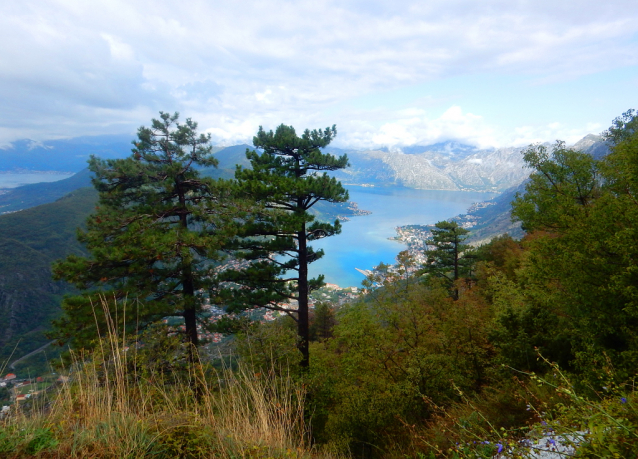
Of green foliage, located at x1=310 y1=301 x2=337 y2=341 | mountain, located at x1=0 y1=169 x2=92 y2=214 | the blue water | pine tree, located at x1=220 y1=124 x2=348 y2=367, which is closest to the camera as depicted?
pine tree, located at x1=220 y1=124 x2=348 y2=367

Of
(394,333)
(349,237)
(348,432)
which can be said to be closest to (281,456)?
(348,432)

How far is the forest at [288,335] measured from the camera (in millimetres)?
2568

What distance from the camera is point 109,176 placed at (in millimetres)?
8008

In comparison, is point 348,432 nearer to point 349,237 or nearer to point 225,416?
point 225,416

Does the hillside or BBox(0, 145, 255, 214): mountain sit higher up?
BBox(0, 145, 255, 214): mountain

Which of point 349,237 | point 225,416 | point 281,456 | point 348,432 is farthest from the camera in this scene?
point 349,237

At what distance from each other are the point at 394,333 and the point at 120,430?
878cm

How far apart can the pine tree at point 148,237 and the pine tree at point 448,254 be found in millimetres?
15337

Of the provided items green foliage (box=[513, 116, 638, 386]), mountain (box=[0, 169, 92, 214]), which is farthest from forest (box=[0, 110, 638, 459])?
mountain (box=[0, 169, 92, 214])

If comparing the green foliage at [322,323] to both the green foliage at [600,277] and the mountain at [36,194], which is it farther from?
the mountain at [36,194]

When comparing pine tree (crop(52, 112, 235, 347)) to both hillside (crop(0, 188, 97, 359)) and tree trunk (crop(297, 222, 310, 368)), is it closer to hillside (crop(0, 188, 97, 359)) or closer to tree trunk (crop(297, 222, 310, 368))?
tree trunk (crop(297, 222, 310, 368))

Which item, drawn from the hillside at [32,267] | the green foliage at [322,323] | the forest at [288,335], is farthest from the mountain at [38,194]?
the forest at [288,335]

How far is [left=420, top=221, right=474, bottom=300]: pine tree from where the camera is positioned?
63.3 ft

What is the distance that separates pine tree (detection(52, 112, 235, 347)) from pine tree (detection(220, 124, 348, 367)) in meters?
1.18
